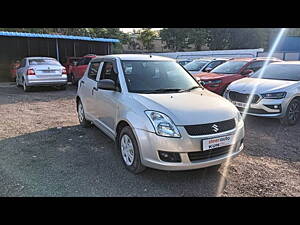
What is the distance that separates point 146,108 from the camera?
3.33m

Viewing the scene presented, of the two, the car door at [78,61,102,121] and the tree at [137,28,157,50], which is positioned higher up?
the tree at [137,28,157,50]

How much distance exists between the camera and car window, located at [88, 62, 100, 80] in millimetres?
5055

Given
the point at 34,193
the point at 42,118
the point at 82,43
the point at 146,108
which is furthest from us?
the point at 82,43

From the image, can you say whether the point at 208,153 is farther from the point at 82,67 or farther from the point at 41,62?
the point at 82,67

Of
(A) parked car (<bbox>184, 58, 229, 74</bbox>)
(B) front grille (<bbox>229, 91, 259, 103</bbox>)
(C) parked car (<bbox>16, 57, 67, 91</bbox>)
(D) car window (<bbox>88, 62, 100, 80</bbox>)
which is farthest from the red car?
(C) parked car (<bbox>16, 57, 67, 91</bbox>)

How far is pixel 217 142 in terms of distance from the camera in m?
3.21

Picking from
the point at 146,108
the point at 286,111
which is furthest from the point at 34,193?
the point at 286,111

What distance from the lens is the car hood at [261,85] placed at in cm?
594

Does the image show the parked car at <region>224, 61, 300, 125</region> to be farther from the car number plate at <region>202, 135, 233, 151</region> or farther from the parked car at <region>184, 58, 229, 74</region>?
the parked car at <region>184, 58, 229, 74</region>

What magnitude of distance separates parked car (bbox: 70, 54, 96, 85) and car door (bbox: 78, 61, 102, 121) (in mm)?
7833

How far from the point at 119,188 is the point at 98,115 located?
6.05 ft

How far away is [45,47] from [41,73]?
1053cm
